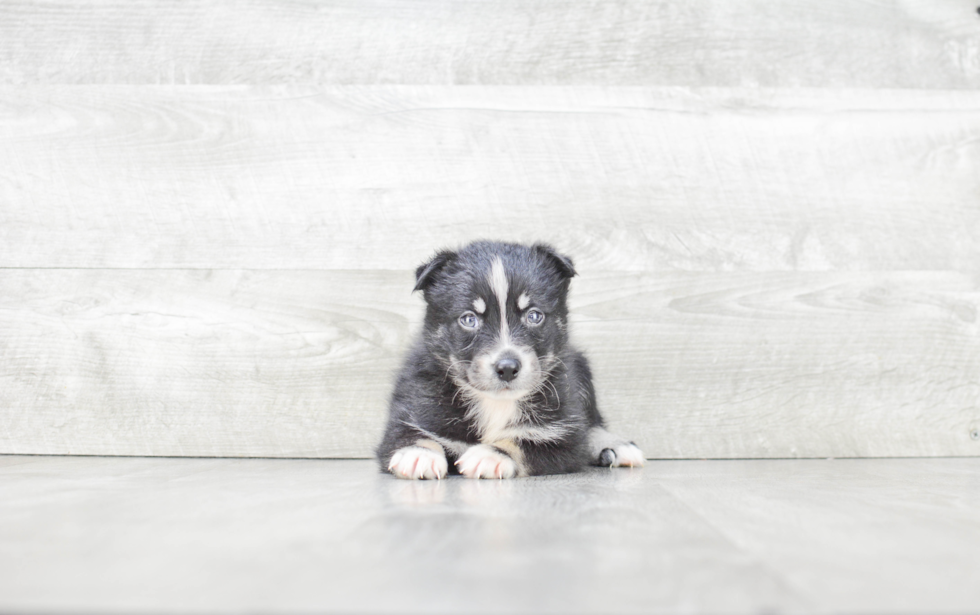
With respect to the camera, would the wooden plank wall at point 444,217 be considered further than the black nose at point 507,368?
Yes

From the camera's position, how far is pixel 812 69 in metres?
3.30

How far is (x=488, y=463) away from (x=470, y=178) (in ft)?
4.38

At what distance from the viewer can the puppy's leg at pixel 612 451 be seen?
2740mm

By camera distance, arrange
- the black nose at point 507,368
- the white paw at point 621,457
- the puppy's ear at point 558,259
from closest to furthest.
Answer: the black nose at point 507,368, the puppy's ear at point 558,259, the white paw at point 621,457

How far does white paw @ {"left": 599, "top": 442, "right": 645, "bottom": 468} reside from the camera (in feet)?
8.98

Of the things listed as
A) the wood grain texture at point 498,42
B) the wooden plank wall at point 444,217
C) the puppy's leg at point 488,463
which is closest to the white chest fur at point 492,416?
the puppy's leg at point 488,463

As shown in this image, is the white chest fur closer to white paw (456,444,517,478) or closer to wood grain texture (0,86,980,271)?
white paw (456,444,517,478)

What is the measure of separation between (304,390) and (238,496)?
3.98 ft

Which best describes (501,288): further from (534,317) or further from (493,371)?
(493,371)

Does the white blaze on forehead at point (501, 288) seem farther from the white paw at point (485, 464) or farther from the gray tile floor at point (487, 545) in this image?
the gray tile floor at point (487, 545)

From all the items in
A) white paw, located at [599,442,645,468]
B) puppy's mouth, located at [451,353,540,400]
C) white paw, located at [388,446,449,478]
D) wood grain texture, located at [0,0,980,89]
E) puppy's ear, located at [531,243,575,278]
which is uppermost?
wood grain texture, located at [0,0,980,89]

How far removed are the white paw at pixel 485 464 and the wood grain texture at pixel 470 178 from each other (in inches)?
42.1

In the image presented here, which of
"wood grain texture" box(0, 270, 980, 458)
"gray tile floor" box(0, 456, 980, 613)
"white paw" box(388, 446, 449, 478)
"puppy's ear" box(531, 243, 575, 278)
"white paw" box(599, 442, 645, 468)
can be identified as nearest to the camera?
"gray tile floor" box(0, 456, 980, 613)

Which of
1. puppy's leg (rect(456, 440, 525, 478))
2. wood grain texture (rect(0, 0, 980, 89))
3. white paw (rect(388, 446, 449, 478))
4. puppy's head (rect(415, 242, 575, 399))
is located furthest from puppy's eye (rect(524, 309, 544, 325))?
wood grain texture (rect(0, 0, 980, 89))
